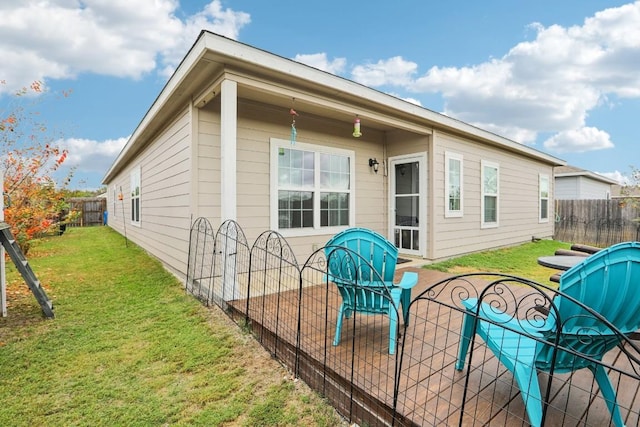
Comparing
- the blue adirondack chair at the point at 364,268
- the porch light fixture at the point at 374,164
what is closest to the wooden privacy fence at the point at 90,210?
the porch light fixture at the point at 374,164

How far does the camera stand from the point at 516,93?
1255 centimetres

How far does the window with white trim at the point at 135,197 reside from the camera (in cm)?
881

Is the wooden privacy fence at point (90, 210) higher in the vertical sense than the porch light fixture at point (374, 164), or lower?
lower

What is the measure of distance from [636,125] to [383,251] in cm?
1445

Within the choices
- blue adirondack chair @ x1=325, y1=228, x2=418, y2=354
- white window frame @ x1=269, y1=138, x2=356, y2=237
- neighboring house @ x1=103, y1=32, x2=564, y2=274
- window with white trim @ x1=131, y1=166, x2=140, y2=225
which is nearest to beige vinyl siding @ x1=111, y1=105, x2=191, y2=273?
neighboring house @ x1=103, y1=32, x2=564, y2=274

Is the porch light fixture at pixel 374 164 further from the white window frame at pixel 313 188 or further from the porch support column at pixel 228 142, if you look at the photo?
the porch support column at pixel 228 142

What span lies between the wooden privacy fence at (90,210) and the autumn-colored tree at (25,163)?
11.6 meters

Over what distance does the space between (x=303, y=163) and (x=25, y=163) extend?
22.4 feet

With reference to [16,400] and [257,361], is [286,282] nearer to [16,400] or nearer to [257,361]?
[257,361]

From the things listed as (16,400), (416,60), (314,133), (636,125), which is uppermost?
(416,60)

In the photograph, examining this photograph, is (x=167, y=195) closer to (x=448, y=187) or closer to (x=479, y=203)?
(x=448, y=187)

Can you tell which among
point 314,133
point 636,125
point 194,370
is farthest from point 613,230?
point 194,370

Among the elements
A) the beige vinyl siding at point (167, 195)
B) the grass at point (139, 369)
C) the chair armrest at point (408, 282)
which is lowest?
the grass at point (139, 369)

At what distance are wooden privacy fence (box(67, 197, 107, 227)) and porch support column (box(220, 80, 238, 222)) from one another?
1843 centimetres
